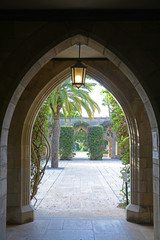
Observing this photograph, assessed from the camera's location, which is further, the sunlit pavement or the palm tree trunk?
the palm tree trunk

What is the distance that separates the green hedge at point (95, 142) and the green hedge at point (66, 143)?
165 centimetres

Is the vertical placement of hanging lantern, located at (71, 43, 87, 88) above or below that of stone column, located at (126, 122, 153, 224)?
above

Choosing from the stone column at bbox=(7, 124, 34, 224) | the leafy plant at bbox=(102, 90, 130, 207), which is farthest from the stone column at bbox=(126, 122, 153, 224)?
the stone column at bbox=(7, 124, 34, 224)

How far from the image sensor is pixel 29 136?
4.95 m

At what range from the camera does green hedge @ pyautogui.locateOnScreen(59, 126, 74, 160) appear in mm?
19844

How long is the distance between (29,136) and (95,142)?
15.7 meters

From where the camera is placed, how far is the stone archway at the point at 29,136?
186 inches

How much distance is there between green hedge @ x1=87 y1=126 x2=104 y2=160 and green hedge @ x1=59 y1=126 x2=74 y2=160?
165 cm

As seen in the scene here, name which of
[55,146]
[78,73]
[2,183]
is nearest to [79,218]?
[2,183]

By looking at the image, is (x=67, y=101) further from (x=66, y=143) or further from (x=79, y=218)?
(x=79, y=218)

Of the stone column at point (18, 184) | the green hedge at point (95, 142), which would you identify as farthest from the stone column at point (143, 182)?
the green hedge at point (95, 142)

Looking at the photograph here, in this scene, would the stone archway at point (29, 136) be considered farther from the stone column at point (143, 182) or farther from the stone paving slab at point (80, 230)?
the stone paving slab at point (80, 230)

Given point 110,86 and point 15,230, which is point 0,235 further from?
point 110,86

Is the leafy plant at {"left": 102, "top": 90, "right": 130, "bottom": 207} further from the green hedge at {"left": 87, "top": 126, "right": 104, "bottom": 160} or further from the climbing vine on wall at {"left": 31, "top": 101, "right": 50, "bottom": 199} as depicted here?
the green hedge at {"left": 87, "top": 126, "right": 104, "bottom": 160}
